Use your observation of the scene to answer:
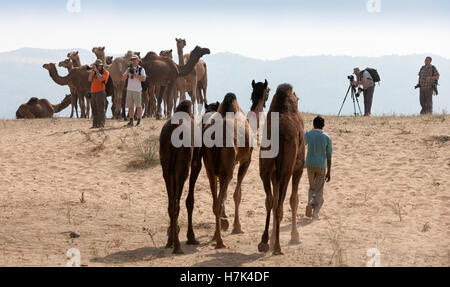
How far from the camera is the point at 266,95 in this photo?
32.0ft

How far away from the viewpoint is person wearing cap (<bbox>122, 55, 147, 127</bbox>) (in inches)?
673

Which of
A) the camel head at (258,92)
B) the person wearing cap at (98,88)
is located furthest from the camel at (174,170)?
the person wearing cap at (98,88)

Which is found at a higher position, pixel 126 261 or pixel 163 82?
pixel 163 82

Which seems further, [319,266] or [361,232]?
[361,232]

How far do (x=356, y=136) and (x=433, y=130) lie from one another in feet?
6.83

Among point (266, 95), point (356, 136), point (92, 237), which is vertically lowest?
point (92, 237)

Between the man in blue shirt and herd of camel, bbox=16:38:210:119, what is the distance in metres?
8.28

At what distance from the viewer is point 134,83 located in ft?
57.4

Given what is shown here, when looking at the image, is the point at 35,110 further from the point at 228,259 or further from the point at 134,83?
the point at 228,259

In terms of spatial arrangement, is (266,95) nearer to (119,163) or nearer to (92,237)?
(92,237)

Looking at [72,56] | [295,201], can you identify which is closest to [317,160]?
[295,201]

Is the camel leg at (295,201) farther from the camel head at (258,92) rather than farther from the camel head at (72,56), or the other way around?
the camel head at (72,56)
